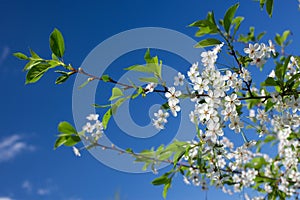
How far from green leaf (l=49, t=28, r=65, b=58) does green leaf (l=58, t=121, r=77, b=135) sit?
0.92ft

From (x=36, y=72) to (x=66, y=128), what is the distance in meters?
0.27

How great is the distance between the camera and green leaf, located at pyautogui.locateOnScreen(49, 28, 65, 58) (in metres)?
1.17

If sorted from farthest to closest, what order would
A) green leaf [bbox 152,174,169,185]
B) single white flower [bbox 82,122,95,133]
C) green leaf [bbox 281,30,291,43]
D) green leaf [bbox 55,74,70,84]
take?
green leaf [bbox 281,30,291,43], green leaf [bbox 152,174,169,185], single white flower [bbox 82,122,95,133], green leaf [bbox 55,74,70,84]

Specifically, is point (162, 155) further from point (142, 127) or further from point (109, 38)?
point (109, 38)

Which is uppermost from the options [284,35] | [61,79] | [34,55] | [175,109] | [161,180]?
[284,35]

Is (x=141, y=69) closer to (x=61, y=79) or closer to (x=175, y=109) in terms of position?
(x=175, y=109)

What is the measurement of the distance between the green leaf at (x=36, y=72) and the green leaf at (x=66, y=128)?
0.24 m

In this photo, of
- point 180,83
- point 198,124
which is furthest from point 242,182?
point 180,83

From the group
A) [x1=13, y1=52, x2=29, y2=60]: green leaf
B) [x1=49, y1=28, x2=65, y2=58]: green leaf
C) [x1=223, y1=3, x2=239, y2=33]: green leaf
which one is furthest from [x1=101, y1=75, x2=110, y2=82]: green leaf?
[x1=223, y1=3, x2=239, y2=33]: green leaf

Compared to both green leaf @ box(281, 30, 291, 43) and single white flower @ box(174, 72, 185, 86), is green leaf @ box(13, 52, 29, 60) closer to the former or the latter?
single white flower @ box(174, 72, 185, 86)

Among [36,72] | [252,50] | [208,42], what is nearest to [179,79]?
[208,42]

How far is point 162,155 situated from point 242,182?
2.97 ft

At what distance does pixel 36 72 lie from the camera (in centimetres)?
122

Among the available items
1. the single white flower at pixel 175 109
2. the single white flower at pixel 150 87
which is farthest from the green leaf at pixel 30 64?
the single white flower at pixel 175 109
